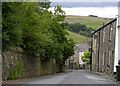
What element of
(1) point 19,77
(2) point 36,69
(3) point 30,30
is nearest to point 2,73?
(1) point 19,77

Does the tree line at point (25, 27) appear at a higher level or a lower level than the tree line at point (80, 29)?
lower

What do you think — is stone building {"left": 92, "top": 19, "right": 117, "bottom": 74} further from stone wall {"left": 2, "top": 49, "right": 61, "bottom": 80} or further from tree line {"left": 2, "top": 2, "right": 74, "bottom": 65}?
stone wall {"left": 2, "top": 49, "right": 61, "bottom": 80}

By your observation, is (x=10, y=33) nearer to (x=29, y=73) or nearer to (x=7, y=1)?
(x=7, y=1)

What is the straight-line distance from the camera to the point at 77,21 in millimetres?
143375

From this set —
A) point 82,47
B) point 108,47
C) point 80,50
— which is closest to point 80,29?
point 82,47

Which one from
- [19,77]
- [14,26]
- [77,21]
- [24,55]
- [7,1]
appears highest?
[77,21]

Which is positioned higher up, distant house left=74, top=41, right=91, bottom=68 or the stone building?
distant house left=74, top=41, right=91, bottom=68

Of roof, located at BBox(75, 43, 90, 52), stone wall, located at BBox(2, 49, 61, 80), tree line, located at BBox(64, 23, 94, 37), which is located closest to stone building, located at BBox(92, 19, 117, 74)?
stone wall, located at BBox(2, 49, 61, 80)

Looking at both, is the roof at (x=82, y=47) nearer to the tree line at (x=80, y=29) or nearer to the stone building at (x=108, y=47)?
the tree line at (x=80, y=29)

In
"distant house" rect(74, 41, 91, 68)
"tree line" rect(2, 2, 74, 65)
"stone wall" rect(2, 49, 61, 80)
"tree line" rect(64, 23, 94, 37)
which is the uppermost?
"tree line" rect(64, 23, 94, 37)

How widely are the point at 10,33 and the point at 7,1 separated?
186 centimetres

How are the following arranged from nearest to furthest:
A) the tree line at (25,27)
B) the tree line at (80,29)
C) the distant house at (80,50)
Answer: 1. the tree line at (25,27)
2. the distant house at (80,50)
3. the tree line at (80,29)

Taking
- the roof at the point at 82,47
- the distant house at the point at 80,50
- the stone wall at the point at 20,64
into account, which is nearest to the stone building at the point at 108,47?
the stone wall at the point at 20,64

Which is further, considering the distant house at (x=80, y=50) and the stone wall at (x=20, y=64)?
the distant house at (x=80, y=50)
